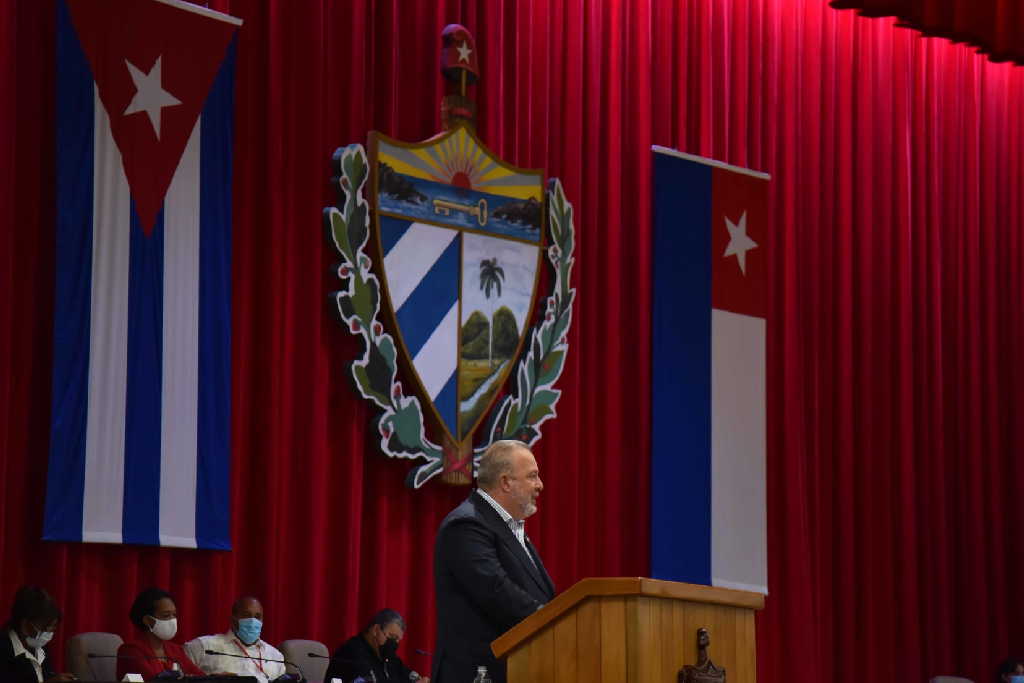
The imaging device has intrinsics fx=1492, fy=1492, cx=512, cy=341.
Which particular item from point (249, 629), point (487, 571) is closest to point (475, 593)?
point (487, 571)

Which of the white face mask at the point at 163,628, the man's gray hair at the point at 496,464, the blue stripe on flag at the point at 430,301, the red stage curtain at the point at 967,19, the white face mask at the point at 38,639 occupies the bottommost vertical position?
the white face mask at the point at 38,639

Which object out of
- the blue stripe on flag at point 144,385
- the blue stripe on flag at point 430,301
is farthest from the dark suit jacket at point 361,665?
the blue stripe on flag at point 430,301

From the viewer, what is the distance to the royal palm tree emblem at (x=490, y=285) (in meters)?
8.40

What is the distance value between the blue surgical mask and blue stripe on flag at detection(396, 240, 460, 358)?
185cm

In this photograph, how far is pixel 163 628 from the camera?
6363 millimetres

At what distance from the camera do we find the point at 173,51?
7.32 meters

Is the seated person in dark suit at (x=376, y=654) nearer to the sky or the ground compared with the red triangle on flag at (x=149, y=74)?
nearer to the ground

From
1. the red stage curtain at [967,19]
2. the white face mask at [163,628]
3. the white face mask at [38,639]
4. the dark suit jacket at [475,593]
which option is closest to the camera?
the dark suit jacket at [475,593]

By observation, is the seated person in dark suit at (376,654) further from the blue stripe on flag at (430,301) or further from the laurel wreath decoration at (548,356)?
the blue stripe on flag at (430,301)

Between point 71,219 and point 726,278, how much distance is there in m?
4.40

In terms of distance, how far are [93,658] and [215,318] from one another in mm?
1869

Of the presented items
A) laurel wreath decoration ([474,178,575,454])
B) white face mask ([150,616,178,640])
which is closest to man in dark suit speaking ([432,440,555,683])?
white face mask ([150,616,178,640])

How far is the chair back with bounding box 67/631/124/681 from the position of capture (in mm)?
6129

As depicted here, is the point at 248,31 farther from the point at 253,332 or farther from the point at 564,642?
the point at 564,642
